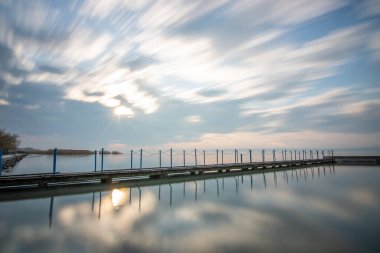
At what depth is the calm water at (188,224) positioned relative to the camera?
19.1ft

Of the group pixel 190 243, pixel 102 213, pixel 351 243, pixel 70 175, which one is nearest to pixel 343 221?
pixel 351 243

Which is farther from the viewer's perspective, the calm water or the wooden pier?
the wooden pier

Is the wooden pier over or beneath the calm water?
over

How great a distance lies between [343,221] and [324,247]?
3022mm

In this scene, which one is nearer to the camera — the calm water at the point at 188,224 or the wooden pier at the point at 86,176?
the calm water at the point at 188,224

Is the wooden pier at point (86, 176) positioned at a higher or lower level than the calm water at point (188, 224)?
higher

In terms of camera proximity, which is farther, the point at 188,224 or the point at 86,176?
the point at 86,176

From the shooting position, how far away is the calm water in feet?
19.1

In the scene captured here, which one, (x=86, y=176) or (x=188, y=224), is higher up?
(x=86, y=176)

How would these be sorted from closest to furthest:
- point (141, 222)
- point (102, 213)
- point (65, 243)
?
point (65, 243)
point (141, 222)
point (102, 213)

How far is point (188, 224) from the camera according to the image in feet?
24.8

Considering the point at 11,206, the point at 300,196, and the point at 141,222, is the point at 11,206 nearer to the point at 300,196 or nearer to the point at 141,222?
the point at 141,222

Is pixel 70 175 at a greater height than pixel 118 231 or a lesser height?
greater

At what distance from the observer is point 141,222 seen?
7.70 meters
